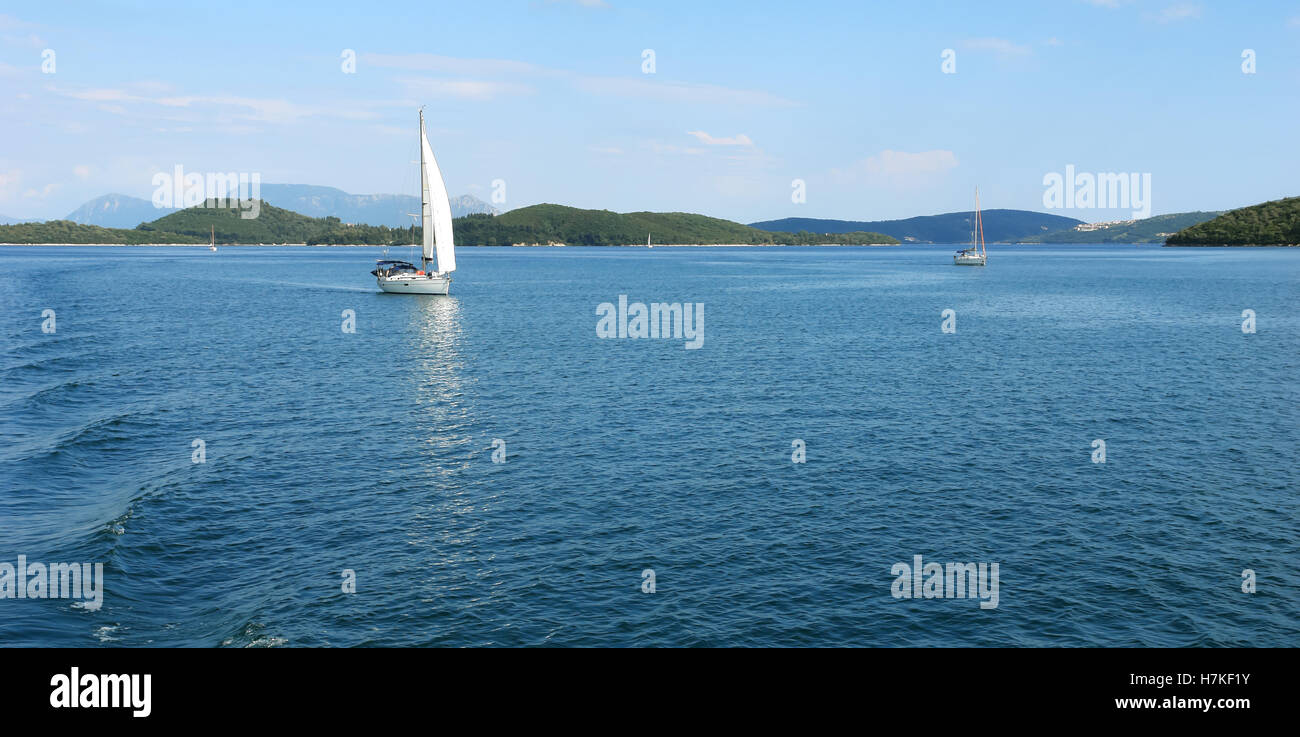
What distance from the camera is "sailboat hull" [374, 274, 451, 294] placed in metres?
Result: 137

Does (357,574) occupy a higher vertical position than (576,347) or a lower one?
lower

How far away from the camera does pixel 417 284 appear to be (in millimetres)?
138000

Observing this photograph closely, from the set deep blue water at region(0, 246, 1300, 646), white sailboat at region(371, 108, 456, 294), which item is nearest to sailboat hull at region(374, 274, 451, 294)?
white sailboat at region(371, 108, 456, 294)

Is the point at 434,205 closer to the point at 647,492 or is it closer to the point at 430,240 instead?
the point at 430,240

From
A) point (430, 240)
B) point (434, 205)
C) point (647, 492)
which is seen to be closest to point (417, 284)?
point (430, 240)

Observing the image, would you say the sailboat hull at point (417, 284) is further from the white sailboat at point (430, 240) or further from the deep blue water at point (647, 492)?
the deep blue water at point (647, 492)

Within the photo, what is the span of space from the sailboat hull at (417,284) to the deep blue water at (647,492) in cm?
5408

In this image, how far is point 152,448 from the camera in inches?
1780

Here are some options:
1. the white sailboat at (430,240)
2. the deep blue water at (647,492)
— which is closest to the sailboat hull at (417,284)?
the white sailboat at (430,240)

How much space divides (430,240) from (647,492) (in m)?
106
